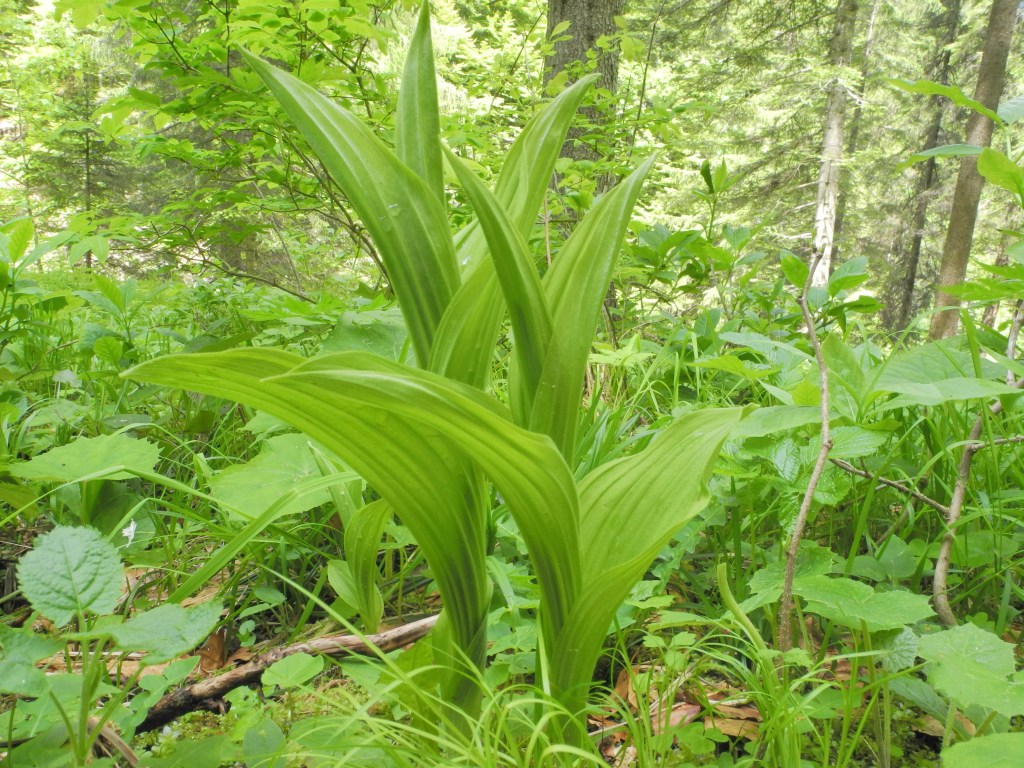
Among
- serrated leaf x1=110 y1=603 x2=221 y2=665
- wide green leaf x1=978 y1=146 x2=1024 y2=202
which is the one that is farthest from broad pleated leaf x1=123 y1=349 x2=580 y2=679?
wide green leaf x1=978 y1=146 x2=1024 y2=202

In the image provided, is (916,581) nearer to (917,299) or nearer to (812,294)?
(812,294)

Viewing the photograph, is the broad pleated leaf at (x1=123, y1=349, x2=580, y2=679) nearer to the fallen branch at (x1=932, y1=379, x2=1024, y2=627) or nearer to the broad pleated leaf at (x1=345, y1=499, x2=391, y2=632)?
the broad pleated leaf at (x1=345, y1=499, x2=391, y2=632)

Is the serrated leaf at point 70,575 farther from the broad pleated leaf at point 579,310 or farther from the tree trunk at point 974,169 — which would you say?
the tree trunk at point 974,169

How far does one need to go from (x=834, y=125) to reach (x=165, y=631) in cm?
1307

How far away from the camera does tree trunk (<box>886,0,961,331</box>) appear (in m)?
13.4

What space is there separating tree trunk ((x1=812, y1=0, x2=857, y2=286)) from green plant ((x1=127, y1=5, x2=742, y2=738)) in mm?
9983

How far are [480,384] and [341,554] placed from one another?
73 cm

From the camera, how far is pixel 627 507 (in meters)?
0.71

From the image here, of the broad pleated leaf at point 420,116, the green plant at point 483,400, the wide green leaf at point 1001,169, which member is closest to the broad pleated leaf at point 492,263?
the green plant at point 483,400

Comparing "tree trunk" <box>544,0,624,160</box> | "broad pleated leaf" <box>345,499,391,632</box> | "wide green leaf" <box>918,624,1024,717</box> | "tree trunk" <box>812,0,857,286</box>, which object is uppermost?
"tree trunk" <box>812,0,857,286</box>

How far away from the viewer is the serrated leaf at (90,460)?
1000mm

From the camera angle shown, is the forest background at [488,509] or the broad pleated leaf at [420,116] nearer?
the forest background at [488,509]

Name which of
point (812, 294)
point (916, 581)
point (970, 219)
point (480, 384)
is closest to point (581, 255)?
point (480, 384)

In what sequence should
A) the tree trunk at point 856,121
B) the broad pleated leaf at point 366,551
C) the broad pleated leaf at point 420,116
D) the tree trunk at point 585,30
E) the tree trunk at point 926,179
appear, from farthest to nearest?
the tree trunk at point 926,179 < the tree trunk at point 856,121 < the tree trunk at point 585,30 < the broad pleated leaf at point 366,551 < the broad pleated leaf at point 420,116
